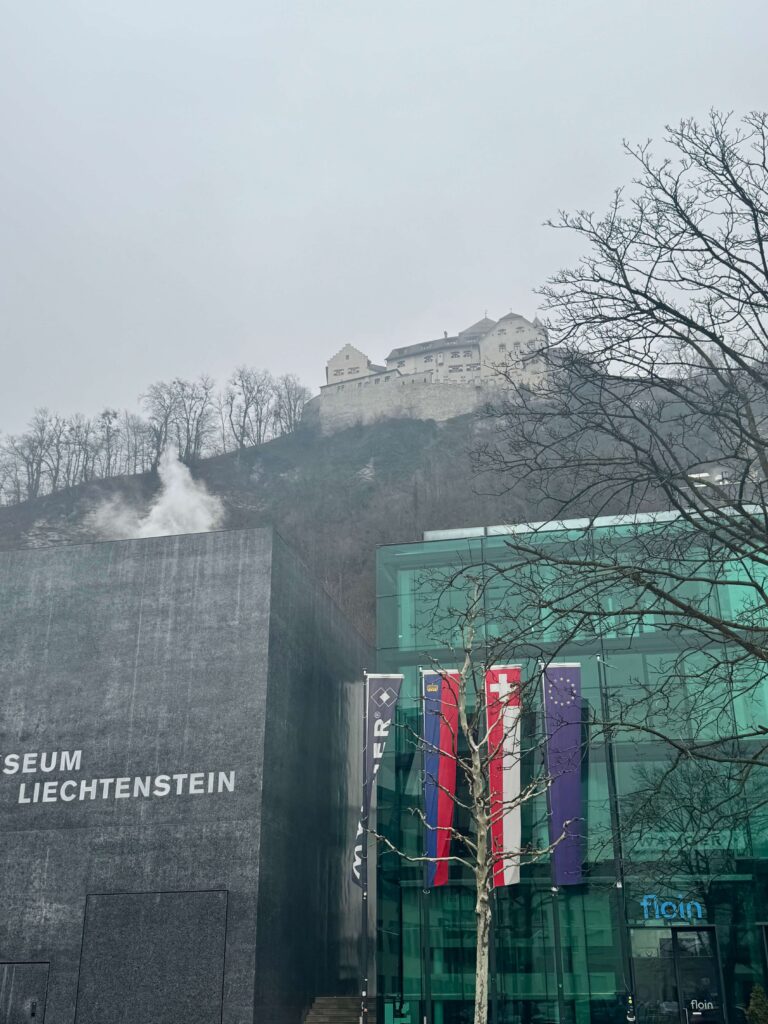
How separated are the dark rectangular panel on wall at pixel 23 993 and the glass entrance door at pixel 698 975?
533 inches

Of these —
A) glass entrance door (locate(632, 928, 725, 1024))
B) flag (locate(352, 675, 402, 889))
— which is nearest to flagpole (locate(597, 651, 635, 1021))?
glass entrance door (locate(632, 928, 725, 1024))

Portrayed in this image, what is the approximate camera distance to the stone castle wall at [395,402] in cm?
10244

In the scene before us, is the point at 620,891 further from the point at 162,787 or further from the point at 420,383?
the point at 420,383

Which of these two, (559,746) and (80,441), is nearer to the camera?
(559,746)

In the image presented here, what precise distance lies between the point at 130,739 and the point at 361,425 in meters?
80.0

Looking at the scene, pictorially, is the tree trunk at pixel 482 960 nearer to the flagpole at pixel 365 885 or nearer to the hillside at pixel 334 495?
the flagpole at pixel 365 885

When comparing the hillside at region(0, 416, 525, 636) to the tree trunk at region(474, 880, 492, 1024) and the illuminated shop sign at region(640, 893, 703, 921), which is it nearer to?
the illuminated shop sign at region(640, 893, 703, 921)

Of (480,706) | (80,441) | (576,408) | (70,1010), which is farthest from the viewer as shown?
(80,441)

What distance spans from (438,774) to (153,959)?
7267 millimetres

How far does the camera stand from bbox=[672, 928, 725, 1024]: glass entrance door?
72.6 feet

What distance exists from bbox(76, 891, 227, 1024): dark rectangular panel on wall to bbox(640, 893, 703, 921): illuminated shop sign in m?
9.08

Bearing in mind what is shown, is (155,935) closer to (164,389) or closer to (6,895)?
(6,895)

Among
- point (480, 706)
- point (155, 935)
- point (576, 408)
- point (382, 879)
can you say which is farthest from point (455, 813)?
point (576, 408)

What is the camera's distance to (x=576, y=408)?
9.69 metres
